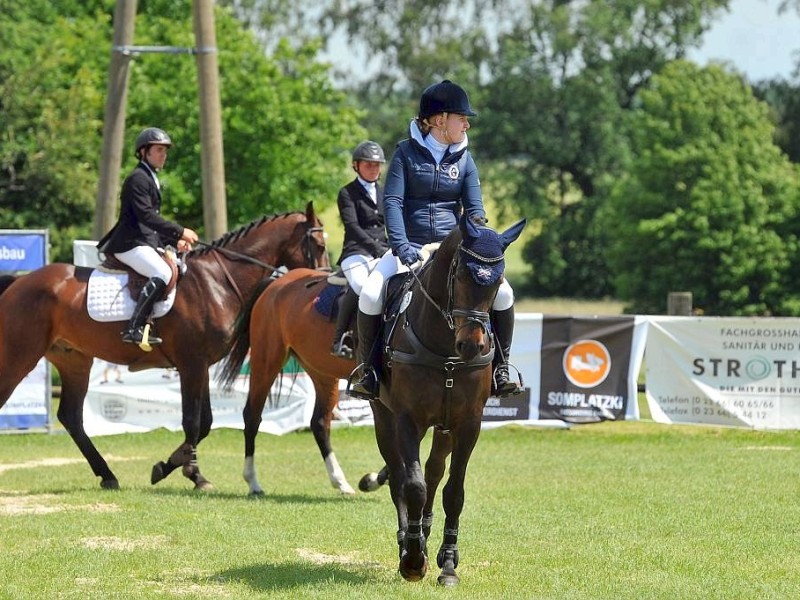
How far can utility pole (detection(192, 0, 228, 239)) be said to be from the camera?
59.8 feet

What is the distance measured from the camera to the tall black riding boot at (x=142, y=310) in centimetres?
1255

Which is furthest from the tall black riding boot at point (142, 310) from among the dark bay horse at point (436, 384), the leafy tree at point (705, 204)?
the leafy tree at point (705, 204)

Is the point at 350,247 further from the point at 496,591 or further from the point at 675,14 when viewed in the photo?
the point at 675,14

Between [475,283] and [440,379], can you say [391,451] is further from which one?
[475,283]

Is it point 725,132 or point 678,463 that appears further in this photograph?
point 725,132

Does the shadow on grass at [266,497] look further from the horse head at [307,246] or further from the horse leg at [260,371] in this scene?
the horse head at [307,246]

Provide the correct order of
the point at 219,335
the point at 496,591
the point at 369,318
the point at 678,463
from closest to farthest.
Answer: the point at 496,591 < the point at 369,318 < the point at 219,335 < the point at 678,463

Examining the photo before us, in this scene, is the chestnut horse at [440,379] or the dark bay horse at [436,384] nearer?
the chestnut horse at [440,379]

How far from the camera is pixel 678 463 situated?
14562 millimetres

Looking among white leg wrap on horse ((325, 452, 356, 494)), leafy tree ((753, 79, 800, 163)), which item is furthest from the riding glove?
leafy tree ((753, 79, 800, 163))

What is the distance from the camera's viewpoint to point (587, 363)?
17.6 meters

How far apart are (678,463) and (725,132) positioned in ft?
118

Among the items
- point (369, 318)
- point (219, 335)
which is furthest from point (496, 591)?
point (219, 335)

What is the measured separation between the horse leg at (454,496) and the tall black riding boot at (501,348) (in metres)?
0.31
